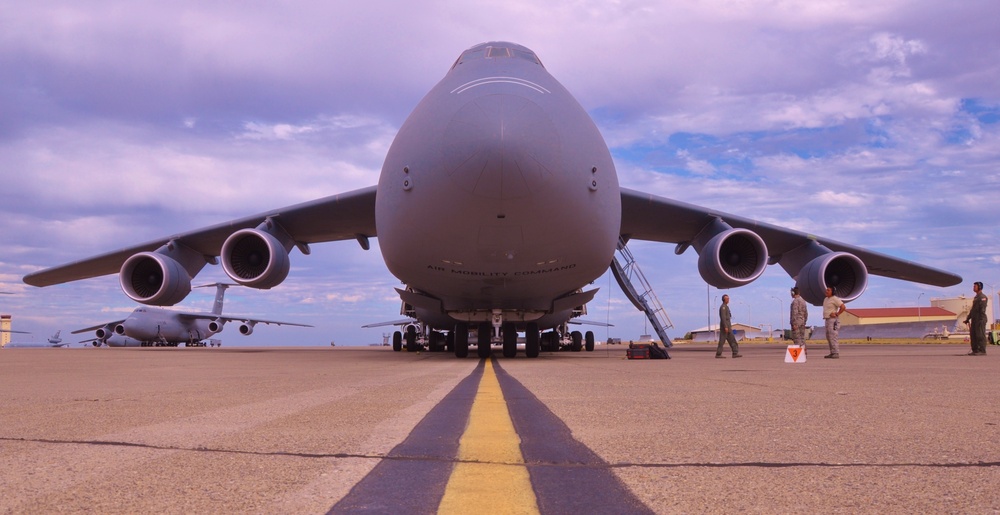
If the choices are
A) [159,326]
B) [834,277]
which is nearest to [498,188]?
[834,277]

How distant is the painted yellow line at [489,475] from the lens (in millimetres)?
1581

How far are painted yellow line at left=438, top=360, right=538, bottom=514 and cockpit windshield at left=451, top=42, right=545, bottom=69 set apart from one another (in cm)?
761

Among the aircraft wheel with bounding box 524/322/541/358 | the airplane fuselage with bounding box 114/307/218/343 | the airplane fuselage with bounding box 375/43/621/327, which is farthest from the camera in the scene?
the airplane fuselage with bounding box 114/307/218/343

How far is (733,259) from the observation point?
13.6 meters

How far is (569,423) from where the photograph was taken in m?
3.04

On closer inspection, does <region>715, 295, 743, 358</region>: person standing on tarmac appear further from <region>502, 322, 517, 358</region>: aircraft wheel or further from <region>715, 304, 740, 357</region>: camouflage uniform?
<region>502, 322, 517, 358</region>: aircraft wheel

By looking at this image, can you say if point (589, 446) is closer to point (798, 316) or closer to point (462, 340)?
point (462, 340)

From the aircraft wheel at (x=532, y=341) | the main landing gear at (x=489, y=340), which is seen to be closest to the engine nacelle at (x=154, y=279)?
the main landing gear at (x=489, y=340)

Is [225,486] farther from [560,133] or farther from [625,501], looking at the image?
[560,133]

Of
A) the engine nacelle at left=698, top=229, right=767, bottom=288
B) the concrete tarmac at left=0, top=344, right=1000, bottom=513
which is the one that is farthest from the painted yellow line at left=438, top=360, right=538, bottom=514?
the engine nacelle at left=698, top=229, right=767, bottom=288

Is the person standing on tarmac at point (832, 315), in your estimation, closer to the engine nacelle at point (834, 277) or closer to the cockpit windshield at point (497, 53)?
the engine nacelle at point (834, 277)

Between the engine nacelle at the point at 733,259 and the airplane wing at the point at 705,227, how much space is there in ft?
3.72

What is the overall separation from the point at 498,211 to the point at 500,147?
84 cm

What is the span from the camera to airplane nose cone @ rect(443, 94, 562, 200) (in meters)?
7.76
